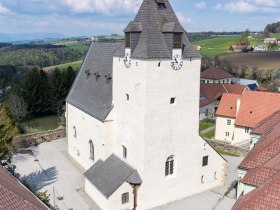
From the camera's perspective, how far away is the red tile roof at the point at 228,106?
48553 millimetres

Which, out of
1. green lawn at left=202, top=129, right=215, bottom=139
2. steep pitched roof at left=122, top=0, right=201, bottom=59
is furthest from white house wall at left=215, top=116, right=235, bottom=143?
Answer: steep pitched roof at left=122, top=0, right=201, bottom=59

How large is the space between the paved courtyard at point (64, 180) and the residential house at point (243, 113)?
737 cm

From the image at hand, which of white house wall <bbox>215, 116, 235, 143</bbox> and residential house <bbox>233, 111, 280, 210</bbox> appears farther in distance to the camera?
white house wall <bbox>215, 116, 235, 143</bbox>

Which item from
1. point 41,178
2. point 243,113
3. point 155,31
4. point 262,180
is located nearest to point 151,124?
point 155,31

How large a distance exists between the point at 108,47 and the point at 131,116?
11.2 metres

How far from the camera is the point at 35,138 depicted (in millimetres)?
44719

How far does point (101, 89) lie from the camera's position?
32.5m

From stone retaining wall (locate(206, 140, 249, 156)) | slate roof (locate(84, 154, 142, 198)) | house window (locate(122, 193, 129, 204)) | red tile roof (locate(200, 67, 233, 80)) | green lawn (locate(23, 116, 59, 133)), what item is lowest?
green lawn (locate(23, 116, 59, 133))

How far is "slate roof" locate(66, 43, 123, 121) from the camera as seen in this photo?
3073 cm

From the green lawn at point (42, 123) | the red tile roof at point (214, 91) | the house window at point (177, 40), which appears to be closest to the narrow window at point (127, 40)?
the house window at point (177, 40)

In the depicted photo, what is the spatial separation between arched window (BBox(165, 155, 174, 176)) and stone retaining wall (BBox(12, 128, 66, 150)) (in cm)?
2337

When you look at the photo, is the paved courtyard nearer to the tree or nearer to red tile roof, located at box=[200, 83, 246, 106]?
the tree

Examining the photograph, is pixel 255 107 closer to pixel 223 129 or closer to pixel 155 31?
pixel 223 129

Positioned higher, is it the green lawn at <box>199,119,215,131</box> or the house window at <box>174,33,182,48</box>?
the house window at <box>174,33,182,48</box>
